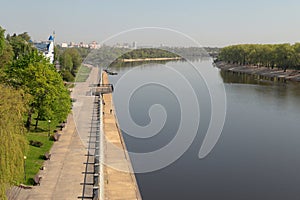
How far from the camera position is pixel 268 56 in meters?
76.1

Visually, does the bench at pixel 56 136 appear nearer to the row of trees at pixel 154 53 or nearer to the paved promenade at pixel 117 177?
the paved promenade at pixel 117 177

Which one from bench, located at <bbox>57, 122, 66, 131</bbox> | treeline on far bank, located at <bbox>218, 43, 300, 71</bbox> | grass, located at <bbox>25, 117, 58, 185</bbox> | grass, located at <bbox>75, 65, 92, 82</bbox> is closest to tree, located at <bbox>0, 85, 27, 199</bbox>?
grass, located at <bbox>25, 117, 58, 185</bbox>

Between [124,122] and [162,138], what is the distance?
4954mm

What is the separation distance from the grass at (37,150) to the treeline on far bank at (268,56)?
57.2m

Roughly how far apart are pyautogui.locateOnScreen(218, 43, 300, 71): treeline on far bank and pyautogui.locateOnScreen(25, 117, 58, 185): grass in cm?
5722

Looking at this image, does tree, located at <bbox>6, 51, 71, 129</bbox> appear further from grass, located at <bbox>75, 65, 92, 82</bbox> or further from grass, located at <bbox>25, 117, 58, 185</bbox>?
grass, located at <bbox>75, 65, 92, 82</bbox>

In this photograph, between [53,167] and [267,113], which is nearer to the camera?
[53,167]

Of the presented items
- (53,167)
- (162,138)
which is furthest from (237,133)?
(53,167)

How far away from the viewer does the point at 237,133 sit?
958 inches

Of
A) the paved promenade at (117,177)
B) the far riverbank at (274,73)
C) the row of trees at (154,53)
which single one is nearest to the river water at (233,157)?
the paved promenade at (117,177)

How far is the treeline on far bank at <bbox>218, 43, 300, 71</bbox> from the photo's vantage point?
224 feet

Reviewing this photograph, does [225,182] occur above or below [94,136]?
below

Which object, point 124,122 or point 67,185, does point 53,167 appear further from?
point 124,122

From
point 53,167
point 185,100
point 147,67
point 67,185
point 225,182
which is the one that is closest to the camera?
point 67,185
